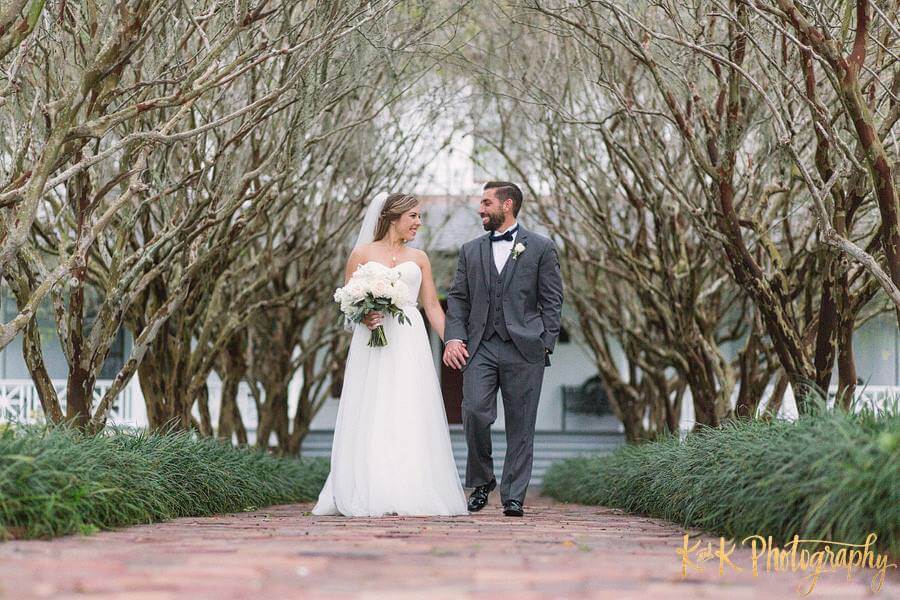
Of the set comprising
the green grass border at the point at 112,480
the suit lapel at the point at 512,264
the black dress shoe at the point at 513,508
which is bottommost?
the black dress shoe at the point at 513,508

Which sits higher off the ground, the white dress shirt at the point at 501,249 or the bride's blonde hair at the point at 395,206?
the bride's blonde hair at the point at 395,206

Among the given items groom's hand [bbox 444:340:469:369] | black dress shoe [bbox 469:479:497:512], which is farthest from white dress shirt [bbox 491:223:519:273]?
black dress shoe [bbox 469:479:497:512]

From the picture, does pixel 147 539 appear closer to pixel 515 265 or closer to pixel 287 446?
pixel 515 265

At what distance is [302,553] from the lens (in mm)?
4828

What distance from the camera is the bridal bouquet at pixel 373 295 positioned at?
8555mm

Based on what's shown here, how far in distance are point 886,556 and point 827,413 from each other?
130cm

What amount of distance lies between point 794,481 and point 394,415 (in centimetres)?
374

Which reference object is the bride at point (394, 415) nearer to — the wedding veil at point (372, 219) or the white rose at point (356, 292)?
the wedding veil at point (372, 219)

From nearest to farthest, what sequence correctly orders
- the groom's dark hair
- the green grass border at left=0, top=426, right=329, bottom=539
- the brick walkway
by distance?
the brick walkway → the green grass border at left=0, top=426, right=329, bottom=539 → the groom's dark hair

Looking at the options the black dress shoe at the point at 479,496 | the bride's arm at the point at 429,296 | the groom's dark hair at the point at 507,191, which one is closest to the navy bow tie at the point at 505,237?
the groom's dark hair at the point at 507,191

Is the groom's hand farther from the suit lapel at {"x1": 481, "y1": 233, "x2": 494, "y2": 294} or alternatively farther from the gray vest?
the suit lapel at {"x1": 481, "y1": 233, "x2": 494, "y2": 294}

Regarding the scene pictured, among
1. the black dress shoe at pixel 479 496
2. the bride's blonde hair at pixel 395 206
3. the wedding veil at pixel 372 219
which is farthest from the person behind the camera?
the wedding veil at pixel 372 219

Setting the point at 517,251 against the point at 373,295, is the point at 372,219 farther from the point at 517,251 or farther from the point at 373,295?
the point at 517,251

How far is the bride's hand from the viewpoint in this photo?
28.5ft
